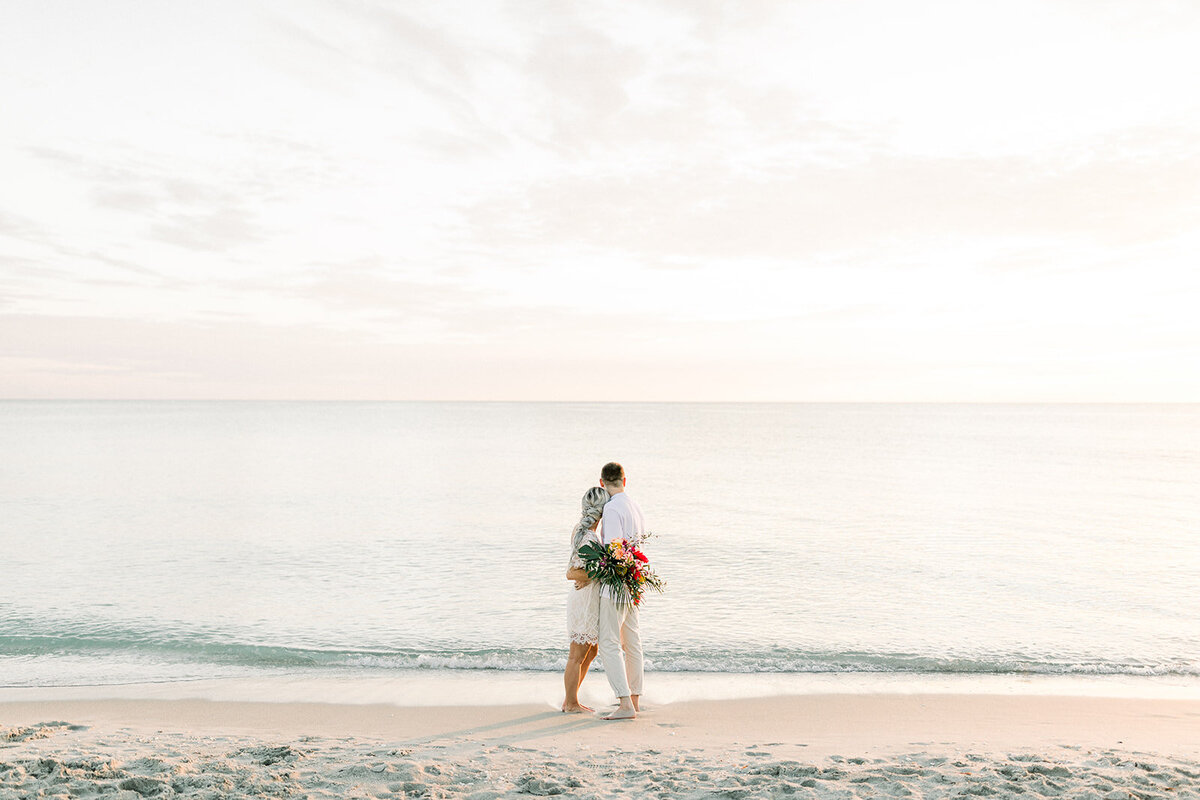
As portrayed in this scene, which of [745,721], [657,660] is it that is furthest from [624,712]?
[657,660]

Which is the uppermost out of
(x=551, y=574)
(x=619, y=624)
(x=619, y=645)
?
(x=619, y=624)

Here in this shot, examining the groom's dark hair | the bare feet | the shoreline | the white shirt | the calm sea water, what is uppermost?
the groom's dark hair

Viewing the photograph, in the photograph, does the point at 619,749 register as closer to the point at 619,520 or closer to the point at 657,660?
the point at 619,520

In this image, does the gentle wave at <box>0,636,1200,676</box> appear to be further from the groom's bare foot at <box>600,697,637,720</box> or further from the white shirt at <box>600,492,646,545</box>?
the white shirt at <box>600,492,646,545</box>

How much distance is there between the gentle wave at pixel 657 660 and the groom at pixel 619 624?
8.13 ft

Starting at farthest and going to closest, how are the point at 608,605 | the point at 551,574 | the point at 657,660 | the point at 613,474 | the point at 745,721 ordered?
the point at 551,574 < the point at 657,660 < the point at 745,721 < the point at 608,605 < the point at 613,474

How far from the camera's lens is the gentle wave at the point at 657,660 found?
10.2m

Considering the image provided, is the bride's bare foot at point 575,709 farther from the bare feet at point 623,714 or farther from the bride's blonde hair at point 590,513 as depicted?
the bride's blonde hair at point 590,513

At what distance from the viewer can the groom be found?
728cm

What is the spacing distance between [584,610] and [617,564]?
2.01 feet

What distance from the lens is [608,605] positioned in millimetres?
7391

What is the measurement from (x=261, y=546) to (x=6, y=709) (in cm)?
1175

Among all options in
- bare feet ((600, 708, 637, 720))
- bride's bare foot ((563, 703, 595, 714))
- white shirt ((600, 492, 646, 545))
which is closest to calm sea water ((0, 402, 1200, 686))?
bride's bare foot ((563, 703, 595, 714))

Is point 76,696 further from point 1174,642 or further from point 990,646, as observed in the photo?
point 1174,642
